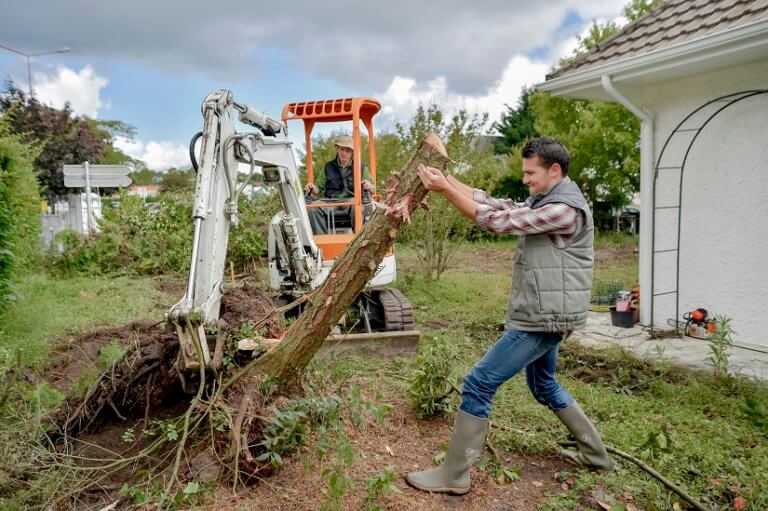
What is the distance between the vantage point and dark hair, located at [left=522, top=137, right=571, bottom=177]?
320 cm

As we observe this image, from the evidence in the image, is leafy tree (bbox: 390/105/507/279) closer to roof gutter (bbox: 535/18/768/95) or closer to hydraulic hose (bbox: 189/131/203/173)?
roof gutter (bbox: 535/18/768/95)

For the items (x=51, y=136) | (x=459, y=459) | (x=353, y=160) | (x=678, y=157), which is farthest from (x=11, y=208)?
(x=51, y=136)

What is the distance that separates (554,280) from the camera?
10.3 feet

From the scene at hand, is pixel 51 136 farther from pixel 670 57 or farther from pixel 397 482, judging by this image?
pixel 397 482

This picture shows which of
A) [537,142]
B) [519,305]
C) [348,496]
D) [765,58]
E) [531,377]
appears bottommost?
[348,496]

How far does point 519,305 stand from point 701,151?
4.71 metres

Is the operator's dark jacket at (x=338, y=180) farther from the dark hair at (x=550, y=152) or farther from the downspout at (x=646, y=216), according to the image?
the dark hair at (x=550, y=152)

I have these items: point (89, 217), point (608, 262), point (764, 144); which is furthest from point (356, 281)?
point (608, 262)

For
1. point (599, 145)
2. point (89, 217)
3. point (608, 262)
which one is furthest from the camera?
point (599, 145)

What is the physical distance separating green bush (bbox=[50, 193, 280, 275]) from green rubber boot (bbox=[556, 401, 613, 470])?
9852 mm

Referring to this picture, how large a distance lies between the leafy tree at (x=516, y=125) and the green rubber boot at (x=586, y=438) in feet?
91.9

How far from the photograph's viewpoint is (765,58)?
5.88 m

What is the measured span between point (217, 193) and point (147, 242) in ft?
30.1

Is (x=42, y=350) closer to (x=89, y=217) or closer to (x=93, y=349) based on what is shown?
(x=93, y=349)
